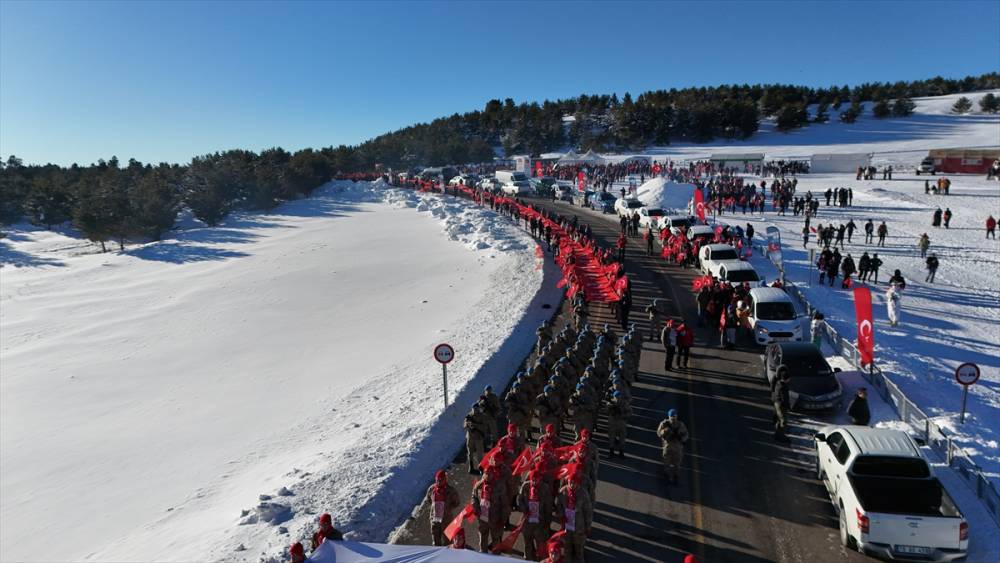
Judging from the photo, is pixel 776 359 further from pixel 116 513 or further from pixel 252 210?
pixel 252 210

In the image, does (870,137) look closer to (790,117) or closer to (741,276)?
(790,117)

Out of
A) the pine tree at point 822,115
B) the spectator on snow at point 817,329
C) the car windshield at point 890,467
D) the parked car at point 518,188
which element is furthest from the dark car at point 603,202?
the pine tree at point 822,115

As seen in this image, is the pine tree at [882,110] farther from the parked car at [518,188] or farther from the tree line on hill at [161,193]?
the tree line on hill at [161,193]

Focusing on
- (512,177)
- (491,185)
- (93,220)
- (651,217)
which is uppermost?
(512,177)

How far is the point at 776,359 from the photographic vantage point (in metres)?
14.5

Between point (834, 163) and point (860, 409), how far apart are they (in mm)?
54382

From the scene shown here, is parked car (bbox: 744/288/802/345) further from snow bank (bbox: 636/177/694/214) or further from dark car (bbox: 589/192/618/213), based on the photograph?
dark car (bbox: 589/192/618/213)

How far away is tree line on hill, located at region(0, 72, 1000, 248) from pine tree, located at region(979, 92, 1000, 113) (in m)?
0.17

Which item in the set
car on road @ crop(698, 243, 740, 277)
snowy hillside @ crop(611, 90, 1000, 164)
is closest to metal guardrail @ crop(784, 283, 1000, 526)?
car on road @ crop(698, 243, 740, 277)

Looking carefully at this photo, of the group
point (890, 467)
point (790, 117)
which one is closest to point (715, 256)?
point (890, 467)

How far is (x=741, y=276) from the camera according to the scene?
2189 centimetres

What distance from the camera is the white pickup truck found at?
802 cm

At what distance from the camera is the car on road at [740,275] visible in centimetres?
2180

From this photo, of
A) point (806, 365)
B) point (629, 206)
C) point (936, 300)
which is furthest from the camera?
point (629, 206)
